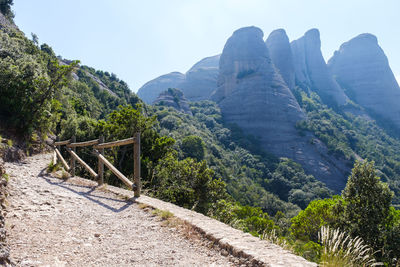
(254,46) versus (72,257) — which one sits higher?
(254,46)

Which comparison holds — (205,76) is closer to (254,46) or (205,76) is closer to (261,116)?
(254,46)

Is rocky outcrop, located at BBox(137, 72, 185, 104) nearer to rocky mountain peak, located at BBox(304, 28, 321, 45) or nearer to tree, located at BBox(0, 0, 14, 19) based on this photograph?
rocky mountain peak, located at BBox(304, 28, 321, 45)

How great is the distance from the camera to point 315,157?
7506 centimetres

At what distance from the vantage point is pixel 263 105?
95.8m

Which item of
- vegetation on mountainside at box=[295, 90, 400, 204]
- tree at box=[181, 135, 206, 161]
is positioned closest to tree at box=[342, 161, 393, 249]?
tree at box=[181, 135, 206, 161]

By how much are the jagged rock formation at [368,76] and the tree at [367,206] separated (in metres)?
131

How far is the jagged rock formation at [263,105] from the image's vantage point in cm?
7433

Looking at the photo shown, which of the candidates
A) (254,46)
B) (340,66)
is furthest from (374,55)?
(254,46)

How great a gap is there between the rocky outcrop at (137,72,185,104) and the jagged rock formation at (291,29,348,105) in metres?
75.7

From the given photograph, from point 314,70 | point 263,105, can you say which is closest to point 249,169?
point 263,105

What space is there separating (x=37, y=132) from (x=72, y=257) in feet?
41.2

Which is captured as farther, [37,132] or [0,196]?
[37,132]

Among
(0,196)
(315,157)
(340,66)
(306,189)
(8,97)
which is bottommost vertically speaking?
(306,189)

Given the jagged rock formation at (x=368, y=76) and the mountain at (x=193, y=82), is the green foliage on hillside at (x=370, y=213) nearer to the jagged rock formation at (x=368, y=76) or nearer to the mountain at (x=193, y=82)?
the mountain at (x=193, y=82)
